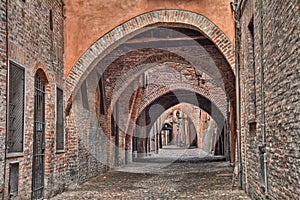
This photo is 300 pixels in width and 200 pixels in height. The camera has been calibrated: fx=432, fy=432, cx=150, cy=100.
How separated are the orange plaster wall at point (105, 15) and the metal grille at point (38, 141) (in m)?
1.63

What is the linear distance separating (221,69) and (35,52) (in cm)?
699

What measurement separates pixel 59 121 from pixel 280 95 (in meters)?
5.34

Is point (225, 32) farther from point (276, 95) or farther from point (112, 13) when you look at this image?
point (276, 95)

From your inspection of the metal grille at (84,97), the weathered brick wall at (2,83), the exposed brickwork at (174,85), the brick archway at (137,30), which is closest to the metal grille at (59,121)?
the brick archway at (137,30)

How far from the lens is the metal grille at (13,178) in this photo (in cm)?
654

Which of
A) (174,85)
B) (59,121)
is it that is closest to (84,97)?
(59,121)

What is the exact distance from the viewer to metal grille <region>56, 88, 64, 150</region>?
909 centimetres

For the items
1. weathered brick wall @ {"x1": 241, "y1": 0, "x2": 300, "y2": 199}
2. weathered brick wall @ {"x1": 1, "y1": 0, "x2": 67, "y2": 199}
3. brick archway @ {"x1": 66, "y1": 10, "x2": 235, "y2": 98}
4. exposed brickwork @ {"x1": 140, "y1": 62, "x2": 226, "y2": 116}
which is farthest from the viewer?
exposed brickwork @ {"x1": 140, "y1": 62, "x2": 226, "y2": 116}

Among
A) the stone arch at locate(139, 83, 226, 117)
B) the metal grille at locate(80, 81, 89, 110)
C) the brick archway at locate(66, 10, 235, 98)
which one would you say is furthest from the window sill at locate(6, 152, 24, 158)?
the stone arch at locate(139, 83, 226, 117)

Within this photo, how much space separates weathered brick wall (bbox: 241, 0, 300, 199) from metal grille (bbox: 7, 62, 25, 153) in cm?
378

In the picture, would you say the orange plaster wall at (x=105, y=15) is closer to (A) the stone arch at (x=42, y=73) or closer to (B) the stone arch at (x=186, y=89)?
(A) the stone arch at (x=42, y=73)

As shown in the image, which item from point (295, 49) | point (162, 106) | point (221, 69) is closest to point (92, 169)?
point (221, 69)

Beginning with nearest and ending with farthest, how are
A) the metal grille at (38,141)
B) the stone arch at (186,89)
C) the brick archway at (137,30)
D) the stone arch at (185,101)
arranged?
1. the metal grille at (38,141)
2. the brick archway at (137,30)
3. the stone arch at (186,89)
4. the stone arch at (185,101)

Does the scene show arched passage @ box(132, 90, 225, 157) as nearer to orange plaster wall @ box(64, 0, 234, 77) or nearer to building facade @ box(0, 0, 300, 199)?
building facade @ box(0, 0, 300, 199)
